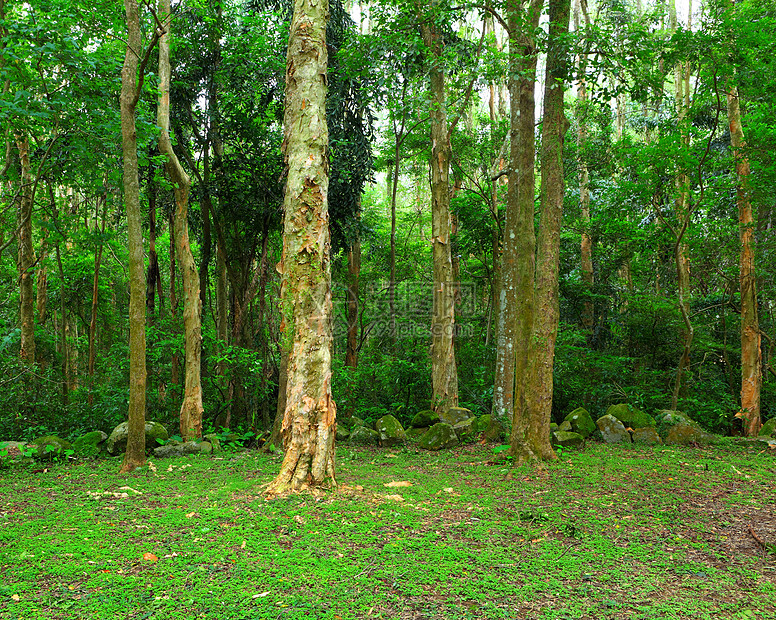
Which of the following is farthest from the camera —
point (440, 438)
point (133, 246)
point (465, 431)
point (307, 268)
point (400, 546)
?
point (465, 431)

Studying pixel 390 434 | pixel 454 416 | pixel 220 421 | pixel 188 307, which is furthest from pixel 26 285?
pixel 454 416

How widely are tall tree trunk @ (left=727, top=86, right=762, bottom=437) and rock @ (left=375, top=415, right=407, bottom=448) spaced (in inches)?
217

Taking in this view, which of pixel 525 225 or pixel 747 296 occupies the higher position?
pixel 525 225

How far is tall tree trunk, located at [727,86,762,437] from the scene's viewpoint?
8.32 metres

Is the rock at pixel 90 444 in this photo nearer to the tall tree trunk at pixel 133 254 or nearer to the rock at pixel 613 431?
the tall tree trunk at pixel 133 254

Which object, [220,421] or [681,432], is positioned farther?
[220,421]

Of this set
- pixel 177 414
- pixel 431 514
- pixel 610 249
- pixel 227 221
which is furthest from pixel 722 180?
pixel 177 414

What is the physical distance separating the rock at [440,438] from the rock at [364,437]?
31.1 inches

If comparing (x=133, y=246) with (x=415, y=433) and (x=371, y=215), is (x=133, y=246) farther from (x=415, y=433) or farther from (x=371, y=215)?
(x=371, y=215)

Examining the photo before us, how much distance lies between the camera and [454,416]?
8727 millimetres

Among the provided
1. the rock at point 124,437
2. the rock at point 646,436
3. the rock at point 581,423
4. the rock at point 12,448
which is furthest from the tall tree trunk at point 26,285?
the rock at point 646,436

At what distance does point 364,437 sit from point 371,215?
808cm

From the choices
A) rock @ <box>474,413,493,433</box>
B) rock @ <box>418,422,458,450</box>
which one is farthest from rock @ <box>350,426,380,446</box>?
rock @ <box>474,413,493,433</box>

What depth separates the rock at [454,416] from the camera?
8.63 metres
